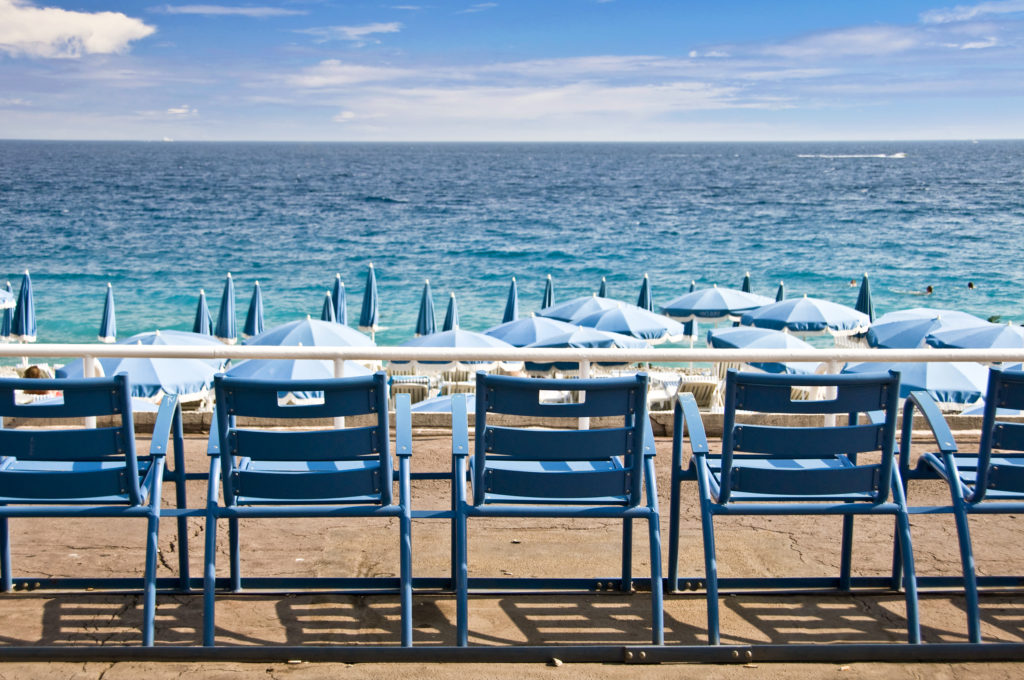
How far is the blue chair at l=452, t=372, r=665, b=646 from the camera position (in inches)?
120

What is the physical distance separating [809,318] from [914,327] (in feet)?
6.79

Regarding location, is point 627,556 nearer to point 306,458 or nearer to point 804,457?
point 804,457

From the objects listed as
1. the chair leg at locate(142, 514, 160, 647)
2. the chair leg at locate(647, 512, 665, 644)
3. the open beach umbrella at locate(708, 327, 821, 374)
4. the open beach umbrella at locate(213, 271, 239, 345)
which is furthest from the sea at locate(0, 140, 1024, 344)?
the chair leg at locate(647, 512, 665, 644)

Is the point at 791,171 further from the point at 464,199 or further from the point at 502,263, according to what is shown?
the point at 502,263

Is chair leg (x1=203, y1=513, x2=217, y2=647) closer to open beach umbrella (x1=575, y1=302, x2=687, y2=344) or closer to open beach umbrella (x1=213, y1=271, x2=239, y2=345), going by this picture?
open beach umbrella (x1=575, y1=302, x2=687, y2=344)

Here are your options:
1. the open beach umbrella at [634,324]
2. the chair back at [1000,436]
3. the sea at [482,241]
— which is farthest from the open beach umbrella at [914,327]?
the sea at [482,241]

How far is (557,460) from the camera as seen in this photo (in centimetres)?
320

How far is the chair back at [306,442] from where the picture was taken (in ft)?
9.91

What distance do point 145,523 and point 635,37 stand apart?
7090 inches

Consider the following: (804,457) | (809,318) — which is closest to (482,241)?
(809,318)

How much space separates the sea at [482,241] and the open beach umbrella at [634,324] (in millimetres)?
14161

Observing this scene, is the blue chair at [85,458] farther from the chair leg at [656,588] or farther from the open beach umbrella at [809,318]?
the open beach umbrella at [809,318]

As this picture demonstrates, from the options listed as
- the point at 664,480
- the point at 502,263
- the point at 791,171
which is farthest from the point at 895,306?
the point at 791,171

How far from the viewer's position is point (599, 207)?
79.6 m
